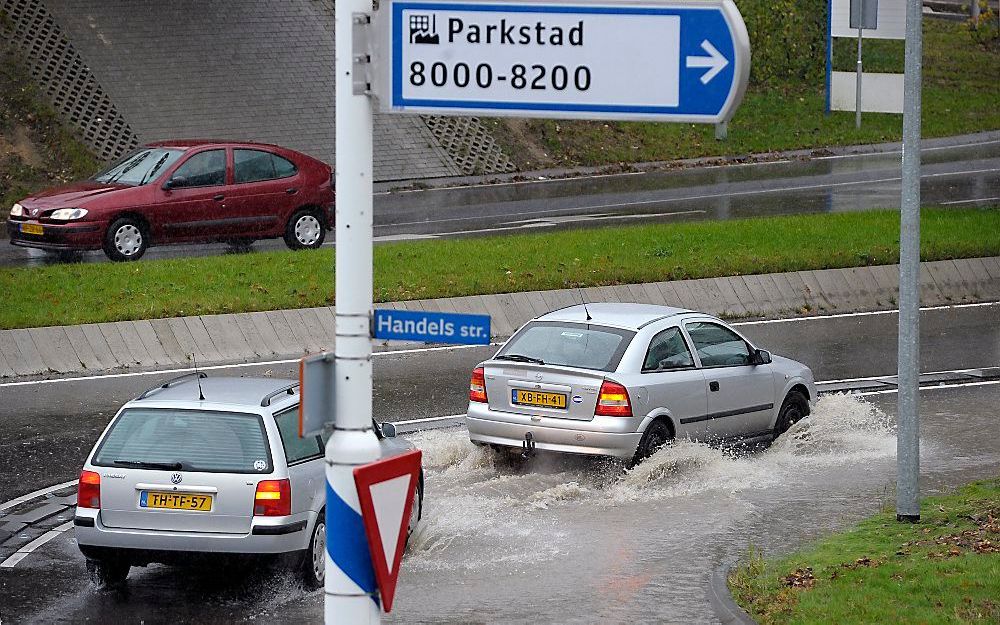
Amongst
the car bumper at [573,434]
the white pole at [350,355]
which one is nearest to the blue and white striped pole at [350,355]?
the white pole at [350,355]

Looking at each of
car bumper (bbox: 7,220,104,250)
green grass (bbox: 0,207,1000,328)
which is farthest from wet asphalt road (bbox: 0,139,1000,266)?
green grass (bbox: 0,207,1000,328)

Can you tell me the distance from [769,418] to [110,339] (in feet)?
25.9

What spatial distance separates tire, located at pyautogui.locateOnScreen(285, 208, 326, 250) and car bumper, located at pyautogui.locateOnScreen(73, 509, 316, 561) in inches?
552

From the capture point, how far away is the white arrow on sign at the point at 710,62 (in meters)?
4.81

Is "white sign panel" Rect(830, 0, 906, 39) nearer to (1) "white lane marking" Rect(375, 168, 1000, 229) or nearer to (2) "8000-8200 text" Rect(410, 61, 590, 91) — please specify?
(1) "white lane marking" Rect(375, 168, 1000, 229)

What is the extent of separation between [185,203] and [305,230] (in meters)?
2.11

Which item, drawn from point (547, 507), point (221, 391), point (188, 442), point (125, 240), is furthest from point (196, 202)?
point (188, 442)

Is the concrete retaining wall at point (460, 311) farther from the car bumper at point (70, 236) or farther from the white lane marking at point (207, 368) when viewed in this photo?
the car bumper at point (70, 236)

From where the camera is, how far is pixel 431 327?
17.8 ft

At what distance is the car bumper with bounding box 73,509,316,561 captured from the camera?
33.3 feet

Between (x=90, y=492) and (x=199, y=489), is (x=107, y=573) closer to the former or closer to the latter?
(x=90, y=492)

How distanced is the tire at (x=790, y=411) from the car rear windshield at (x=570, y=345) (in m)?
2.28

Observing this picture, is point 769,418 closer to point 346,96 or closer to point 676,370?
point 676,370

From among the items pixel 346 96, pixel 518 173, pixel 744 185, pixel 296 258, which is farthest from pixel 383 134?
pixel 346 96
